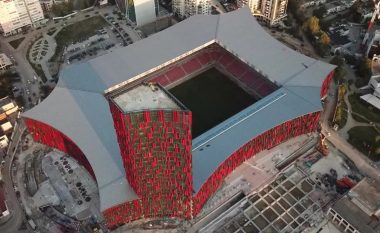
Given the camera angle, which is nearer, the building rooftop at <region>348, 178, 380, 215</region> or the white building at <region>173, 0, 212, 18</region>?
the building rooftop at <region>348, 178, 380, 215</region>

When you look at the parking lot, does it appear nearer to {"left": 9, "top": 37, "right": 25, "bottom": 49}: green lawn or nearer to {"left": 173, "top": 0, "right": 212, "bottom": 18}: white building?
{"left": 173, "top": 0, "right": 212, "bottom": 18}: white building

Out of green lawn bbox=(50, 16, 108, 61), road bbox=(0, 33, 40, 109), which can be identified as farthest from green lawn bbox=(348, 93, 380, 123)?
road bbox=(0, 33, 40, 109)

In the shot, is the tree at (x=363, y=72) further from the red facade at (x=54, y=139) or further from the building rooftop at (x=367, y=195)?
the red facade at (x=54, y=139)

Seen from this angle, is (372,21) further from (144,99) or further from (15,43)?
(15,43)

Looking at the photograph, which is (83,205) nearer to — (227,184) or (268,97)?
(227,184)

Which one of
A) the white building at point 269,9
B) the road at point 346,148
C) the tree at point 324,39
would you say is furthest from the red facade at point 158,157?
the white building at point 269,9

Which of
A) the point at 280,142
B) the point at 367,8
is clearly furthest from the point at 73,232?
the point at 367,8
